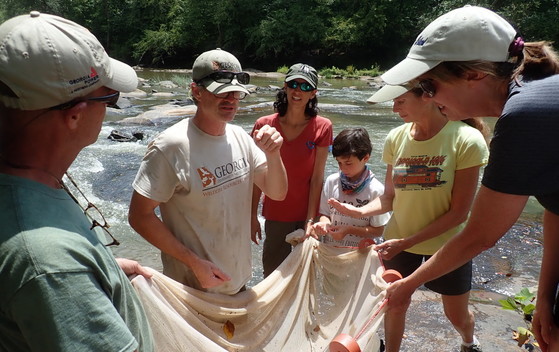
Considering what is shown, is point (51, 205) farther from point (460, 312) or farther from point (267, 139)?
point (460, 312)

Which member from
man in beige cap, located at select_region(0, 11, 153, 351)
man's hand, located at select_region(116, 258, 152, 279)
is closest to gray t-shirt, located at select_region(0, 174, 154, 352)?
man in beige cap, located at select_region(0, 11, 153, 351)

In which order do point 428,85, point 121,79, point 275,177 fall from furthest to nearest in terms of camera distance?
point 275,177 → point 428,85 → point 121,79

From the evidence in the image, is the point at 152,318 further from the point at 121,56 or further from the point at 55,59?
the point at 121,56

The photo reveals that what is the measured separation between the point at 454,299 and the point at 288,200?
3.91 ft

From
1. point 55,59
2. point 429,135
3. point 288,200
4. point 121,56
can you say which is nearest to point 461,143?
point 429,135

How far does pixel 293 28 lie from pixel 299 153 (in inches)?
1284

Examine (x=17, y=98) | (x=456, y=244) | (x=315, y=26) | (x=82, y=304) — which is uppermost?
(x=17, y=98)

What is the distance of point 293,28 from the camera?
33906 mm

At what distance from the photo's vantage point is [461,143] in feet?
8.09

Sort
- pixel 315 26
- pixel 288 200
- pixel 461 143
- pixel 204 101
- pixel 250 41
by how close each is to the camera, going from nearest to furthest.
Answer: pixel 204 101
pixel 461 143
pixel 288 200
pixel 315 26
pixel 250 41

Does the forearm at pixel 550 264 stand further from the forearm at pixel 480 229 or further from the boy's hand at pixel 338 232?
the boy's hand at pixel 338 232

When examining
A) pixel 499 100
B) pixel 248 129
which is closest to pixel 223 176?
pixel 499 100

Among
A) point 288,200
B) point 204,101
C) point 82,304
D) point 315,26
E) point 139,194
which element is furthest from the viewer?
point 315,26

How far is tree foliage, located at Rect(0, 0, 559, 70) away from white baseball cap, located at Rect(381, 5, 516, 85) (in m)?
28.6
